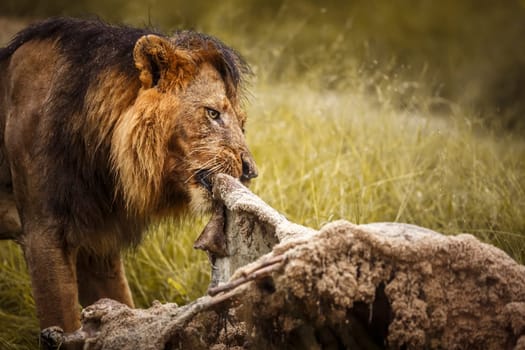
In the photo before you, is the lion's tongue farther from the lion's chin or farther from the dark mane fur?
the dark mane fur

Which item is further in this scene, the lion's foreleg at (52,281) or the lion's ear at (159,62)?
the lion's foreleg at (52,281)

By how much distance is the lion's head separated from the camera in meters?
3.10

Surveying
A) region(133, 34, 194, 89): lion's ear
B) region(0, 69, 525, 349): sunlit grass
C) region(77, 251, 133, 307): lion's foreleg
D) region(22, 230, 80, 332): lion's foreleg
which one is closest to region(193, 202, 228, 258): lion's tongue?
region(133, 34, 194, 89): lion's ear

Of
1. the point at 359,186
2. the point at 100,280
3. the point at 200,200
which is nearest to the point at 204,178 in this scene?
the point at 200,200

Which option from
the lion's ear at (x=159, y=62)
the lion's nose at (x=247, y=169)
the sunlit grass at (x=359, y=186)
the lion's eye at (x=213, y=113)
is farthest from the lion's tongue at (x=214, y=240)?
the sunlit grass at (x=359, y=186)

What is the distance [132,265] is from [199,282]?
0.55m

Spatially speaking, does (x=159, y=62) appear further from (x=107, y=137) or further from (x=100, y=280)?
(x=100, y=280)

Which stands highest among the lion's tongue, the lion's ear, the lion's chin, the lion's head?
the lion's ear

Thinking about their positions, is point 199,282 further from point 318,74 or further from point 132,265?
point 318,74

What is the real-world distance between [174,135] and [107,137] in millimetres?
359

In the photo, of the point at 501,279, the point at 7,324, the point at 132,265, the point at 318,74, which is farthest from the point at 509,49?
the point at 501,279

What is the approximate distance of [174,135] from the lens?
10.3ft

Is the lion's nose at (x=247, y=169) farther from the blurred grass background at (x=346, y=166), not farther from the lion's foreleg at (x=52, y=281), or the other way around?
the lion's foreleg at (x=52, y=281)

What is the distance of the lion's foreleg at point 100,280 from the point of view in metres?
3.96
